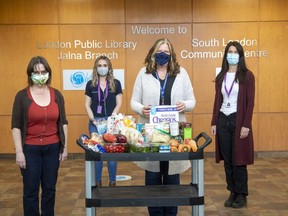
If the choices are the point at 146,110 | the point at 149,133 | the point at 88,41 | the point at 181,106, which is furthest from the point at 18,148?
the point at 88,41

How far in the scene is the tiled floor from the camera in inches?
167

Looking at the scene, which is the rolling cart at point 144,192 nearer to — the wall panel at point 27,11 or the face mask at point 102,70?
the face mask at point 102,70

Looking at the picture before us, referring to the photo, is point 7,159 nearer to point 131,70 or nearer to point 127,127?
point 131,70

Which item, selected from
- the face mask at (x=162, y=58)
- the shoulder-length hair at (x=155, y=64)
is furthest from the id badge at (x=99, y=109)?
the face mask at (x=162, y=58)

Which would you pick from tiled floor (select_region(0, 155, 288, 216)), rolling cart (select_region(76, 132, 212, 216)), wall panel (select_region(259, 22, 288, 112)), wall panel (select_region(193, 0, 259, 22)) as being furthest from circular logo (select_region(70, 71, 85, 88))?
rolling cart (select_region(76, 132, 212, 216))

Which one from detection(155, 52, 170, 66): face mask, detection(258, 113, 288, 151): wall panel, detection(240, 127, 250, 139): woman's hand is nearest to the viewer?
detection(155, 52, 170, 66): face mask

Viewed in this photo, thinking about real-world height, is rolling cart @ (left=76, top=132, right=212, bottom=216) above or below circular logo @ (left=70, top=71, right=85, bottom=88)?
below

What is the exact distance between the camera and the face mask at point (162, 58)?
3.05m

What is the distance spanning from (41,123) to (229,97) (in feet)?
6.52

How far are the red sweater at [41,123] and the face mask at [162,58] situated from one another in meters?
0.99

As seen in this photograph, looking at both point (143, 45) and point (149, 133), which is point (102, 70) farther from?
point (149, 133)

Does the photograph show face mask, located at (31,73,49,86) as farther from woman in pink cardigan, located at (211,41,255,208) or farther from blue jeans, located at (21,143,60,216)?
woman in pink cardigan, located at (211,41,255,208)

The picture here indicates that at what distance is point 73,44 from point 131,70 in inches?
42.4

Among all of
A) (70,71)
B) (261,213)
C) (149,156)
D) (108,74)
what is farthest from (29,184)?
(70,71)
